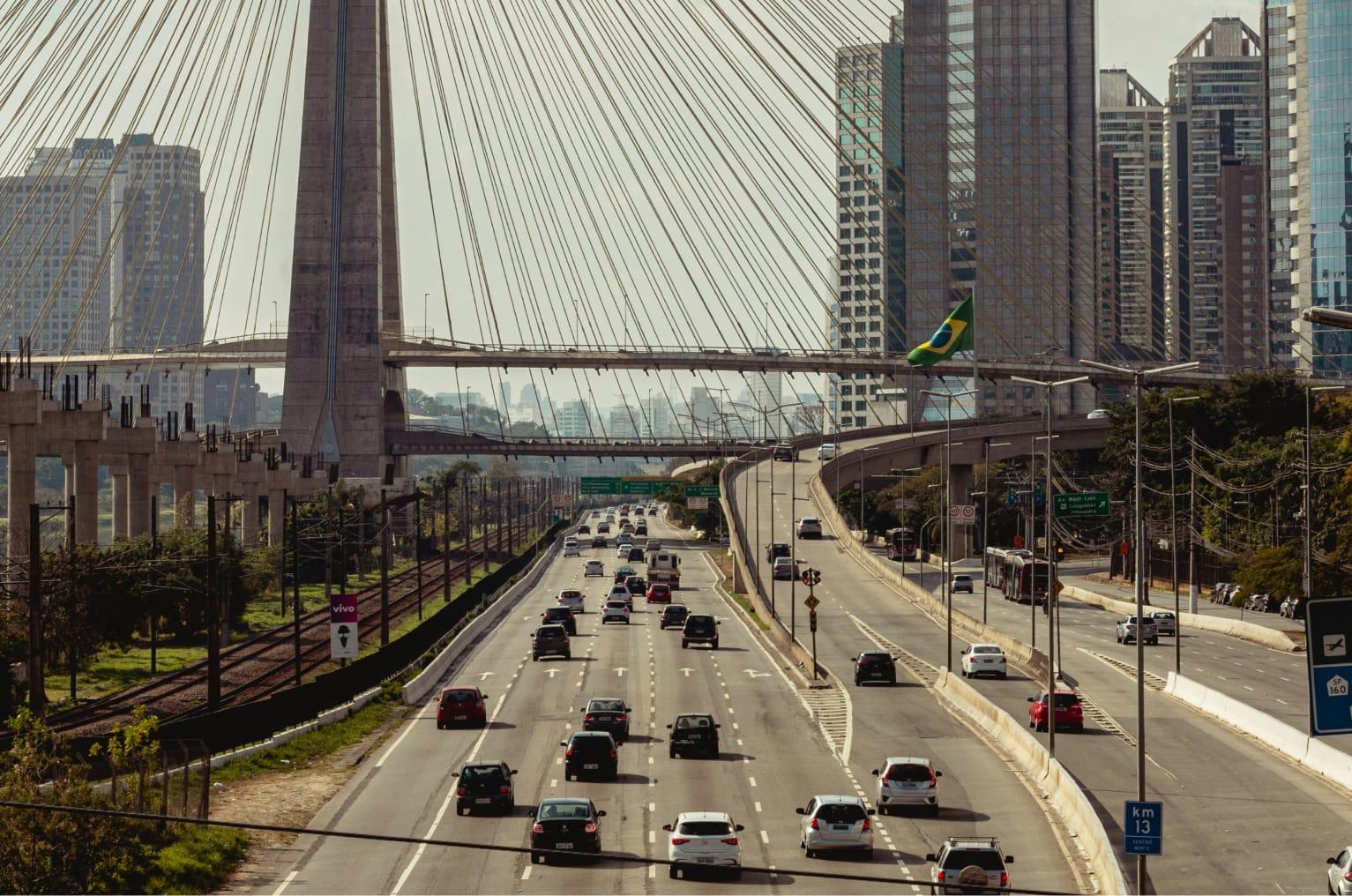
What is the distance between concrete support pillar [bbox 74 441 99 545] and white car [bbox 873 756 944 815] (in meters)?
54.8

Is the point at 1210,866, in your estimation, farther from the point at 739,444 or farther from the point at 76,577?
the point at 739,444

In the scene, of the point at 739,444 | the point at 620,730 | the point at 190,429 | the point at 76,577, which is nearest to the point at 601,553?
the point at 739,444

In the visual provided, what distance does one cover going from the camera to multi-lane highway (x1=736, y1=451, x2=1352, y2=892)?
111 ft

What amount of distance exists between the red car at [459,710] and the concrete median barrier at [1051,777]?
49.3 feet

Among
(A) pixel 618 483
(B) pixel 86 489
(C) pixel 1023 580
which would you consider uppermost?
(B) pixel 86 489

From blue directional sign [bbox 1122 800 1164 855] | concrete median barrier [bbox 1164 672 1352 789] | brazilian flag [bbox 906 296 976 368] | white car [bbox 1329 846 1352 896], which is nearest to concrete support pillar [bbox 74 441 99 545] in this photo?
concrete median barrier [bbox 1164 672 1352 789]

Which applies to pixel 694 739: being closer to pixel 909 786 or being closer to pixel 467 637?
pixel 909 786

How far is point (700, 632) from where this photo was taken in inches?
3287

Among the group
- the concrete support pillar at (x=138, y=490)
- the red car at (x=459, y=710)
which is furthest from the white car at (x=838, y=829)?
the concrete support pillar at (x=138, y=490)

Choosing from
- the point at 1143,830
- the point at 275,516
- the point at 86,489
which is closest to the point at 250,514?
the point at 275,516

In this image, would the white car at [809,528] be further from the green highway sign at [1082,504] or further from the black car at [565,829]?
the black car at [565,829]

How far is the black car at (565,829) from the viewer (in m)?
34.6

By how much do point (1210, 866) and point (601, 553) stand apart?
13938 centimetres

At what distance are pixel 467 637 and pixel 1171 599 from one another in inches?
1807
